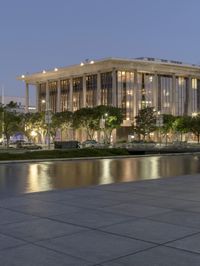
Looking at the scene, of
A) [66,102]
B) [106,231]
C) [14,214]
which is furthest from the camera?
[66,102]

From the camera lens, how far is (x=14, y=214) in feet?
33.1

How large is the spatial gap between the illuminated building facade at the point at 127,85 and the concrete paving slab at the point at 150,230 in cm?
11332

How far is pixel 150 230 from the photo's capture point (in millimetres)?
8391

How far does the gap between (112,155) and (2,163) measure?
560 inches

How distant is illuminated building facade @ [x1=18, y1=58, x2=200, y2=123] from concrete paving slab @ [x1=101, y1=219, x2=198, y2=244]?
4461 inches

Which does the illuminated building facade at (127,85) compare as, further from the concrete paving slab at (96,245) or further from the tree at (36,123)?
the concrete paving slab at (96,245)

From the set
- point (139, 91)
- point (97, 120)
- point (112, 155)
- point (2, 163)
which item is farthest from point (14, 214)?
point (139, 91)

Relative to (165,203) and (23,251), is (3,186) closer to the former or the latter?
(165,203)

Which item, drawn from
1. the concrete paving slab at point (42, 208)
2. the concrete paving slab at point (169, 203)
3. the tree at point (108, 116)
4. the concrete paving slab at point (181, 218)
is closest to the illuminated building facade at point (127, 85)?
the tree at point (108, 116)

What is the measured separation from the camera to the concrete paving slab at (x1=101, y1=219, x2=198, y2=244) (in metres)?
7.79

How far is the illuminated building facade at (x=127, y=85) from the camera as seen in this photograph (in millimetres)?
125250

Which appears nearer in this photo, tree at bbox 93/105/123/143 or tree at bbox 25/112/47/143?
tree at bbox 93/105/123/143

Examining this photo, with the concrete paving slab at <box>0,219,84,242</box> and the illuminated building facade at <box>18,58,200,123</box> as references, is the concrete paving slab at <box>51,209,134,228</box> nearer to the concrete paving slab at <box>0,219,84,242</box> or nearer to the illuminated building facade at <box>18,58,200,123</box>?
the concrete paving slab at <box>0,219,84,242</box>

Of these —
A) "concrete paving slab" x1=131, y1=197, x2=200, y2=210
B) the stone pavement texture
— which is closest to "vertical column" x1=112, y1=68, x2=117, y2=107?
the stone pavement texture
